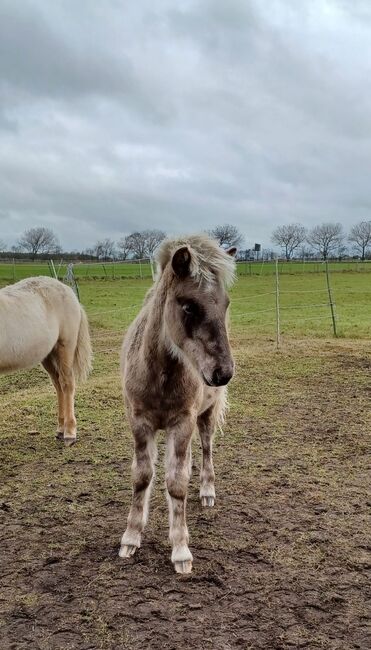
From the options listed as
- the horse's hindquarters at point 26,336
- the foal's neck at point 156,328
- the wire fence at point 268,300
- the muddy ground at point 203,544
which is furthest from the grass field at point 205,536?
the wire fence at point 268,300

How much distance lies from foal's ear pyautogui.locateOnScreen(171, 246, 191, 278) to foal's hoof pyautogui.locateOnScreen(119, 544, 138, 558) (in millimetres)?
1803

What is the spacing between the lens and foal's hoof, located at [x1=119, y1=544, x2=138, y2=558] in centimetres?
316

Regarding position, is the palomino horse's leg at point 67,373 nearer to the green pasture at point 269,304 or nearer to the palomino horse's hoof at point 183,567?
the palomino horse's hoof at point 183,567

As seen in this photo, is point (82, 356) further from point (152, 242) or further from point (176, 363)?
point (152, 242)

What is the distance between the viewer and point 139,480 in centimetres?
323

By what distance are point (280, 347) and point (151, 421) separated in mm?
9040

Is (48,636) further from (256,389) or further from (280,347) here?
(280,347)

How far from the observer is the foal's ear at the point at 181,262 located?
2740 mm

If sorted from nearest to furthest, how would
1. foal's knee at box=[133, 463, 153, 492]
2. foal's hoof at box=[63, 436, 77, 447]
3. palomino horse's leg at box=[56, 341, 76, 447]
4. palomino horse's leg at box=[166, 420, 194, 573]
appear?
1. palomino horse's leg at box=[166, 420, 194, 573]
2. foal's knee at box=[133, 463, 153, 492]
3. foal's hoof at box=[63, 436, 77, 447]
4. palomino horse's leg at box=[56, 341, 76, 447]

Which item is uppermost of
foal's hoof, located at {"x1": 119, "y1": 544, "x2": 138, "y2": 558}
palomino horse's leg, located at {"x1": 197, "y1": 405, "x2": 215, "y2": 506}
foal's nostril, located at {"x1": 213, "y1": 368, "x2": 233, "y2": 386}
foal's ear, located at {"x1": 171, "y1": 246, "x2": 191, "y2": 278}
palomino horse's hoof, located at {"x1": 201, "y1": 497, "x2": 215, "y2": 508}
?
foal's ear, located at {"x1": 171, "y1": 246, "x2": 191, "y2": 278}

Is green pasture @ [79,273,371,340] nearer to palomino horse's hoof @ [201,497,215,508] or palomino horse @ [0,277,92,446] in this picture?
palomino horse @ [0,277,92,446]

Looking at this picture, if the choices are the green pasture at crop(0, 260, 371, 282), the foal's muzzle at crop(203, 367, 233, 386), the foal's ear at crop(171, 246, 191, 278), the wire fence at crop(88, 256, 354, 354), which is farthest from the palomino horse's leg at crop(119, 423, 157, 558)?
the green pasture at crop(0, 260, 371, 282)

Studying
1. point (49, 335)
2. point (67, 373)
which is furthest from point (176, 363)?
point (67, 373)

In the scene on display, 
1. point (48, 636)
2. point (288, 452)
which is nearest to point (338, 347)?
point (288, 452)
